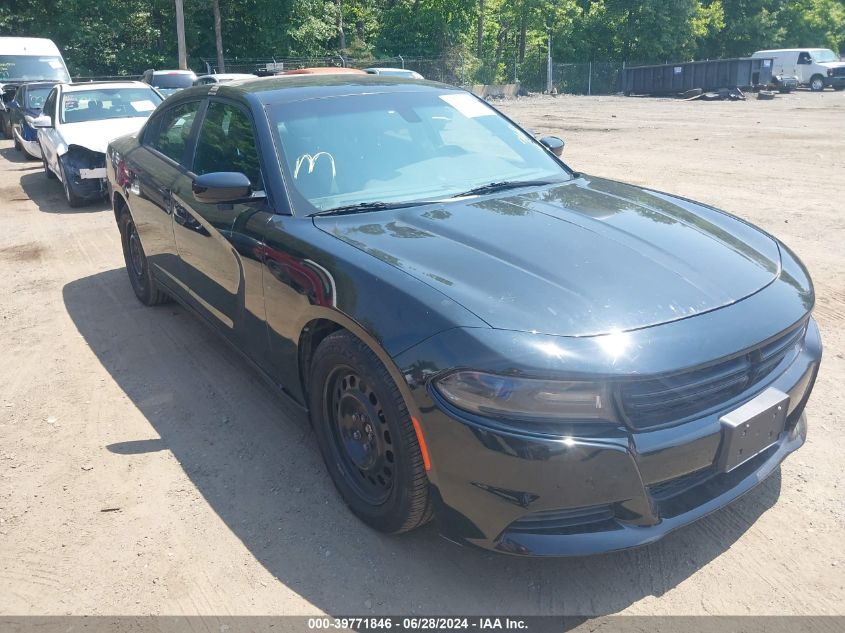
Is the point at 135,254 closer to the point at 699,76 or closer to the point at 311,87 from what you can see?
the point at 311,87

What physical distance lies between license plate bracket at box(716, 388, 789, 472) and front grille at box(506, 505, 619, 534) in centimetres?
44

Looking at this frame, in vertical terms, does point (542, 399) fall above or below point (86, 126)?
below

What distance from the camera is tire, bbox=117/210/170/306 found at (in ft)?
18.1

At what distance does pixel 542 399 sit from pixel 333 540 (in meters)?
1.16

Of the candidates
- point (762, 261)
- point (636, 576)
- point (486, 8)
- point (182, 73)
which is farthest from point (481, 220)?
point (486, 8)

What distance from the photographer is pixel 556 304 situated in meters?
2.49

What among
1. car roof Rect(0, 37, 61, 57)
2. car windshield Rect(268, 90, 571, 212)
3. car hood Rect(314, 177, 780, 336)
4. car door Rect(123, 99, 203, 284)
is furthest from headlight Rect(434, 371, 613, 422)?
car roof Rect(0, 37, 61, 57)

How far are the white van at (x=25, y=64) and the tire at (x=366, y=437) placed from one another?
18.2 m

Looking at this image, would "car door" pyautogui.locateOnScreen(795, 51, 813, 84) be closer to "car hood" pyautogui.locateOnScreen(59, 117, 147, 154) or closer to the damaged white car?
the damaged white car

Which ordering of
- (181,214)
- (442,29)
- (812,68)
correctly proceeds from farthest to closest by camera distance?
(442,29)
(812,68)
(181,214)

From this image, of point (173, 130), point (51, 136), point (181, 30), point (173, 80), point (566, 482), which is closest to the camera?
point (566, 482)

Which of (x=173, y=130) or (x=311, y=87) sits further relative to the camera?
(x=173, y=130)

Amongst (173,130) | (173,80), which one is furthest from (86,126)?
(173,80)

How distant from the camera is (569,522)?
2.36 metres
